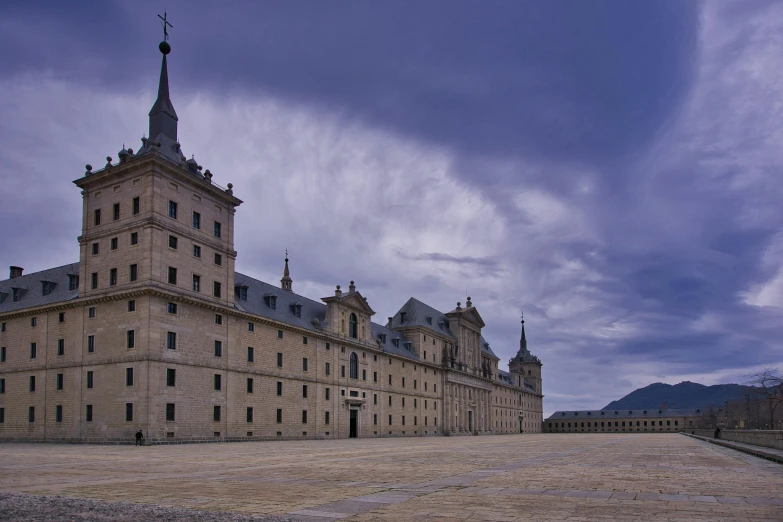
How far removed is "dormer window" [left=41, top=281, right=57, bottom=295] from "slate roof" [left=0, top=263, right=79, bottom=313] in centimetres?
15

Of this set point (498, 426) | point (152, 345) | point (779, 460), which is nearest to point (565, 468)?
point (779, 460)

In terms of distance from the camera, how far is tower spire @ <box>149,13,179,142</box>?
5378cm

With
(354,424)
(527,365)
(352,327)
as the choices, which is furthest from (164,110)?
(527,365)

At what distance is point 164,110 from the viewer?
54.1m

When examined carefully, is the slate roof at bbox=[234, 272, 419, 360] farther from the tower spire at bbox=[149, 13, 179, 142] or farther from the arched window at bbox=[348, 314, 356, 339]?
the tower spire at bbox=[149, 13, 179, 142]

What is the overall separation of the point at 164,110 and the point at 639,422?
573 ft

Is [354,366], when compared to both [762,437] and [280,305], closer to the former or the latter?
[280,305]

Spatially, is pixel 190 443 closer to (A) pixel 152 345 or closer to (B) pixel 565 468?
(A) pixel 152 345

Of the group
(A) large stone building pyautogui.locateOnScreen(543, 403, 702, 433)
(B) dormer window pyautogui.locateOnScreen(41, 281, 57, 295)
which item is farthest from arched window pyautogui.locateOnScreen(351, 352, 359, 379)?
(A) large stone building pyautogui.locateOnScreen(543, 403, 702, 433)

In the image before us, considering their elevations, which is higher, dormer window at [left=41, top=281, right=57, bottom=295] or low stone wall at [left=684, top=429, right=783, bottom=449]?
dormer window at [left=41, top=281, right=57, bottom=295]

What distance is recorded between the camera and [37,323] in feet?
172

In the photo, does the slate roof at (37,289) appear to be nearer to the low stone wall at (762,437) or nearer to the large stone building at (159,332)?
the large stone building at (159,332)

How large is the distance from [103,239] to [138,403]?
13046mm

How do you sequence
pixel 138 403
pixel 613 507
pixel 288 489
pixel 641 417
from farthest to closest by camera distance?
1. pixel 641 417
2. pixel 138 403
3. pixel 288 489
4. pixel 613 507
